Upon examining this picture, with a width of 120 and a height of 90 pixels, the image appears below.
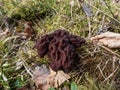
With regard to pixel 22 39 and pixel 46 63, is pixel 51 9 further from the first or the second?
pixel 46 63

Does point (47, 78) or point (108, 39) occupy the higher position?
point (108, 39)

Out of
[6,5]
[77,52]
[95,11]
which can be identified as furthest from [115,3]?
[6,5]

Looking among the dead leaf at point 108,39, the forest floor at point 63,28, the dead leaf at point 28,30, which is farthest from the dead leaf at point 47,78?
the dead leaf at point 28,30

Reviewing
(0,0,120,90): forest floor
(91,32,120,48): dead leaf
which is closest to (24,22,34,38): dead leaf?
(0,0,120,90): forest floor

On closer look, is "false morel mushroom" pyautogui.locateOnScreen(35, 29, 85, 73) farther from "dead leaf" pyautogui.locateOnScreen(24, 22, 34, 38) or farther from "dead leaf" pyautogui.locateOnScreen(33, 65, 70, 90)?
"dead leaf" pyautogui.locateOnScreen(24, 22, 34, 38)

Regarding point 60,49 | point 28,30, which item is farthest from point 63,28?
point 60,49

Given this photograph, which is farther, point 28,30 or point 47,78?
point 28,30

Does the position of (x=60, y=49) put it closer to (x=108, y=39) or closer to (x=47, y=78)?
(x=47, y=78)
